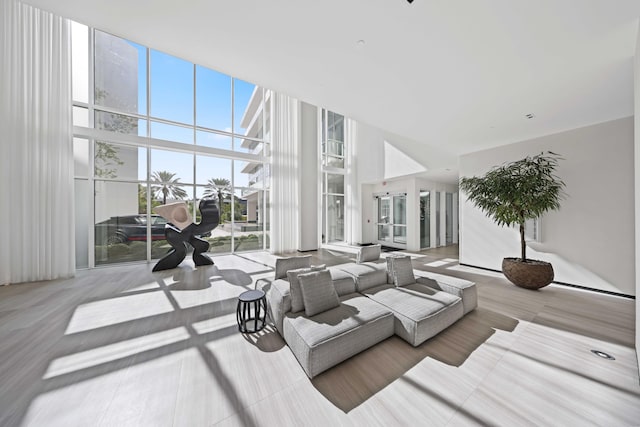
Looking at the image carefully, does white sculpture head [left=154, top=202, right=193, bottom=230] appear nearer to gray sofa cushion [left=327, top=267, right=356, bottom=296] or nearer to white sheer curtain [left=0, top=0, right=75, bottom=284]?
white sheer curtain [left=0, top=0, right=75, bottom=284]

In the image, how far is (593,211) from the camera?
4027 millimetres

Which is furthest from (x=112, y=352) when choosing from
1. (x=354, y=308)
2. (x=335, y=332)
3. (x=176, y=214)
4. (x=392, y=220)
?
(x=392, y=220)

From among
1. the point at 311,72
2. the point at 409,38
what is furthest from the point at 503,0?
the point at 311,72

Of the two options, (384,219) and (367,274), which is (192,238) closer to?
(367,274)

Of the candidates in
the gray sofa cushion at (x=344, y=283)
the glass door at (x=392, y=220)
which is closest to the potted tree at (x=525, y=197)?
the gray sofa cushion at (x=344, y=283)

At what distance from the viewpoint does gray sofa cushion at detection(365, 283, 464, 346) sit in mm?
2361

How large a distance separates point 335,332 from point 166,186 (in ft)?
21.5

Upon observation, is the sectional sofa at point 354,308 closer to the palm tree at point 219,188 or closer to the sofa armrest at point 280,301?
the sofa armrest at point 280,301

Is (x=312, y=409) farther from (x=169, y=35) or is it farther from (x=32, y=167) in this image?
(x=32, y=167)

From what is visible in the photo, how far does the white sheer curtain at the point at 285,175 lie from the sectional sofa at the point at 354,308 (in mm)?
4374

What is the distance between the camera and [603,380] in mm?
1912

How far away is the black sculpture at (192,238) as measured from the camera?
5508 mm

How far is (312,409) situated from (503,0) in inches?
140

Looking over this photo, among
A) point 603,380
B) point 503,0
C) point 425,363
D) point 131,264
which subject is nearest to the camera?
point 503,0
